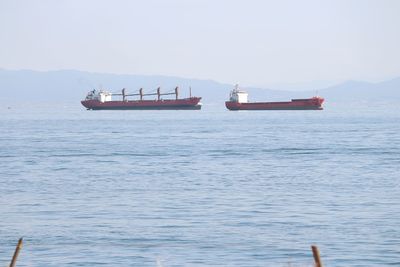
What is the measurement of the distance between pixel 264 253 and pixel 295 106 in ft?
509

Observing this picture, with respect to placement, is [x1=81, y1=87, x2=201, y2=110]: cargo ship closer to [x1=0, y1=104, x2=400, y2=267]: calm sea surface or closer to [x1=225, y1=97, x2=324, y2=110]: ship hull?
[x1=225, y1=97, x2=324, y2=110]: ship hull

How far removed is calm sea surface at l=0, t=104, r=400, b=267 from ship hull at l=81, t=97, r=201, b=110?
118447mm

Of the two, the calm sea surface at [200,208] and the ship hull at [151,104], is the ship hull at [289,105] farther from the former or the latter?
the calm sea surface at [200,208]

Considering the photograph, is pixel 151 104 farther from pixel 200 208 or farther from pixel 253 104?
pixel 200 208

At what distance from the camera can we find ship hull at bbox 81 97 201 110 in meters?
180

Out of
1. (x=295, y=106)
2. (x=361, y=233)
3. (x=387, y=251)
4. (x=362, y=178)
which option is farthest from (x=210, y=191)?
(x=295, y=106)

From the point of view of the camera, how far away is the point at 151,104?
18662 centimetres

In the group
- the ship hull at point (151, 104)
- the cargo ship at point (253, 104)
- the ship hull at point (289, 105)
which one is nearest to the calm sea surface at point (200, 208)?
the ship hull at point (289, 105)

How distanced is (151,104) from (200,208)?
513ft

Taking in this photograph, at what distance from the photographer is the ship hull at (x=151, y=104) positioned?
180m

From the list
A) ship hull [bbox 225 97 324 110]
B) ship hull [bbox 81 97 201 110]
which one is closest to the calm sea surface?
ship hull [bbox 225 97 324 110]

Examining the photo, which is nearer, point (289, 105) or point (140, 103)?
point (289, 105)

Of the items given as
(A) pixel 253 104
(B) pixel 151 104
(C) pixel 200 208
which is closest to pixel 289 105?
(A) pixel 253 104

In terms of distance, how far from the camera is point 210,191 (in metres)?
36.4
